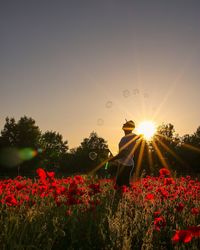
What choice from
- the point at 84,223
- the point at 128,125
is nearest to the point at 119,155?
the point at 128,125

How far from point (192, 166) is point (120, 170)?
131ft

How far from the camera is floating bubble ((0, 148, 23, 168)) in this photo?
168 ft

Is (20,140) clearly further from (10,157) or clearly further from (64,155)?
(64,155)

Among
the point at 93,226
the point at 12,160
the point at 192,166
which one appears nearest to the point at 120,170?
the point at 93,226

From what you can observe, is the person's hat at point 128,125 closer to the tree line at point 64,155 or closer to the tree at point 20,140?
the tree line at point 64,155

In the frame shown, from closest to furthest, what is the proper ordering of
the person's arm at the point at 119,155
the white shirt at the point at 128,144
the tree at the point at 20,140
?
the person's arm at the point at 119,155 → the white shirt at the point at 128,144 → the tree at the point at 20,140

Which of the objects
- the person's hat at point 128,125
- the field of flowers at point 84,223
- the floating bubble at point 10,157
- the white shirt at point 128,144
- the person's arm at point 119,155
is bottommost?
the field of flowers at point 84,223

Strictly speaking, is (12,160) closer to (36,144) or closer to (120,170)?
(36,144)

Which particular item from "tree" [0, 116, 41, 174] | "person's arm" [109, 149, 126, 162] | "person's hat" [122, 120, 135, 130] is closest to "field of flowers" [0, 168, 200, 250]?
"person's arm" [109, 149, 126, 162]

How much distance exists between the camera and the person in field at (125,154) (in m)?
8.56

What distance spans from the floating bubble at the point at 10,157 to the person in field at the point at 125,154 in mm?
44338

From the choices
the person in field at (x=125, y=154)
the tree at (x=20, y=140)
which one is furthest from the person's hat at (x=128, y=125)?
the tree at (x=20, y=140)

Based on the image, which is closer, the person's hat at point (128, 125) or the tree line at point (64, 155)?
the person's hat at point (128, 125)

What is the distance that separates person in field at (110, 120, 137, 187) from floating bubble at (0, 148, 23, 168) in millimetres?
44338
